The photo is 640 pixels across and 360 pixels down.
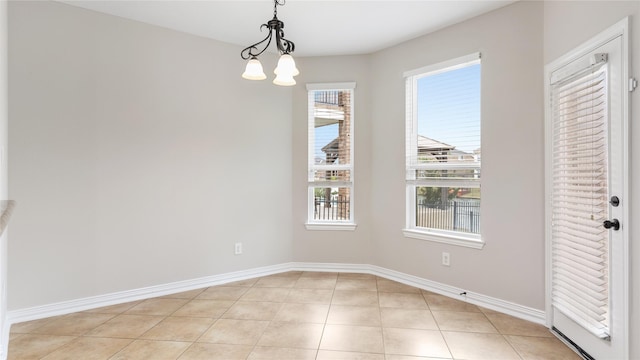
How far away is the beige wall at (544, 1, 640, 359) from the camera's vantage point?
177 cm

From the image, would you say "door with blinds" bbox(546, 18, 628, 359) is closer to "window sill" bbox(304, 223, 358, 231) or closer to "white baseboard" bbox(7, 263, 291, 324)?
"window sill" bbox(304, 223, 358, 231)

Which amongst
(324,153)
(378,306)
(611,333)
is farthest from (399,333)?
(324,153)

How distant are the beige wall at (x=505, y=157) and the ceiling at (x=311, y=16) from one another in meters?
0.22

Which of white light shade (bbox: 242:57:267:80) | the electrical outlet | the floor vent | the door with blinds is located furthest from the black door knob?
white light shade (bbox: 242:57:267:80)

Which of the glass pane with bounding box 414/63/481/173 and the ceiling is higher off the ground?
the ceiling

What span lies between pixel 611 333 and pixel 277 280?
2936mm

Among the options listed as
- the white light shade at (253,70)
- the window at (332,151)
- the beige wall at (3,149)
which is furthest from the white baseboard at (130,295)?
the white light shade at (253,70)

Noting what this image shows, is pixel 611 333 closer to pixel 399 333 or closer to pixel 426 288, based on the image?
pixel 399 333

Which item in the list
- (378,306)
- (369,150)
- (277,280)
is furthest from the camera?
(369,150)

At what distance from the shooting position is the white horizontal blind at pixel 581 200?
6.64 ft

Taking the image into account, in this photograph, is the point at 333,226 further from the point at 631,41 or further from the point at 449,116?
the point at 631,41

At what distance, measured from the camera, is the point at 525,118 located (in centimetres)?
279

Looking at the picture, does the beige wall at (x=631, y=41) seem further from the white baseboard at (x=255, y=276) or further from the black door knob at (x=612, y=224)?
the white baseboard at (x=255, y=276)

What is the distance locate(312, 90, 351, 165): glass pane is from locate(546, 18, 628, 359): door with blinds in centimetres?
217
